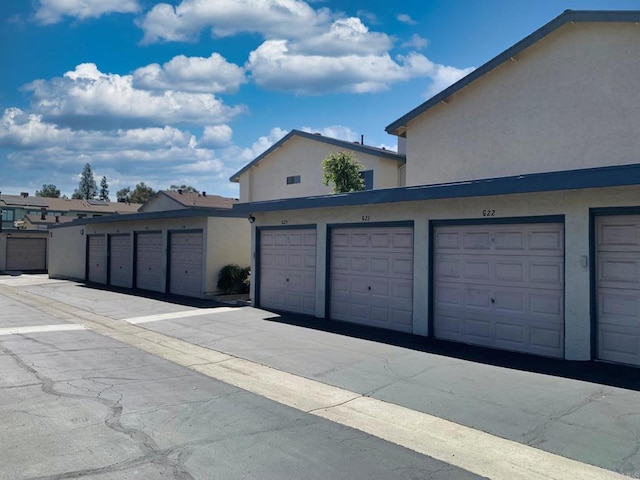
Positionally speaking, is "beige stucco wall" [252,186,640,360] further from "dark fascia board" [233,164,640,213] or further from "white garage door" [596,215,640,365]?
"dark fascia board" [233,164,640,213]

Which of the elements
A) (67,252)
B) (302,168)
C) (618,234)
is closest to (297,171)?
(302,168)

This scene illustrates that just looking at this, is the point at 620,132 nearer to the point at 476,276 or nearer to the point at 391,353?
the point at 476,276

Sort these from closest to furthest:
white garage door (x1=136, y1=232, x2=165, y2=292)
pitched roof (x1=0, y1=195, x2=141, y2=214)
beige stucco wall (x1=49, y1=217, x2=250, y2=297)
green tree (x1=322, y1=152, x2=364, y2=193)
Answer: beige stucco wall (x1=49, y1=217, x2=250, y2=297) < green tree (x1=322, y1=152, x2=364, y2=193) < white garage door (x1=136, y1=232, x2=165, y2=292) < pitched roof (x1=0, y1=195, x2=141, y2=214)

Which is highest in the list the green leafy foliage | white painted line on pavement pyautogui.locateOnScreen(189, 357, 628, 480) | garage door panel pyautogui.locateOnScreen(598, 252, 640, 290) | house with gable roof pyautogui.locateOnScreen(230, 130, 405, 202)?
house with gable roof pyautogui.locateOnScreen(230, 130, 405, 202)

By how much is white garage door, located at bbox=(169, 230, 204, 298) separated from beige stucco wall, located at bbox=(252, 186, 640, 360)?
25.8 ft

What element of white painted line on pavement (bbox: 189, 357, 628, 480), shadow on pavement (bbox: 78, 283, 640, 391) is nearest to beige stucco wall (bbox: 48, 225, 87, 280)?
shadow on pavement (bbox: 78, 283, 640, 391)

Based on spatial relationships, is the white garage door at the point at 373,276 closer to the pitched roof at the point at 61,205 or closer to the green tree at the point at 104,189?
the pitched roof at the point at 61,205

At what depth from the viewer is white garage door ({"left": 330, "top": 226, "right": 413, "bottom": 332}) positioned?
1251 centimetres

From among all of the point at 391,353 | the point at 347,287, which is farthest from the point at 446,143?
the point at 391,353

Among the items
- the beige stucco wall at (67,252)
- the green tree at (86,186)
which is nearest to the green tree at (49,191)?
the green tree at (86,186)

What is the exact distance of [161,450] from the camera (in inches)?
207

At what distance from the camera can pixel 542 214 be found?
32.8 feet

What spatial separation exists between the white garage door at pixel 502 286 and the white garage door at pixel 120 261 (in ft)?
57.9

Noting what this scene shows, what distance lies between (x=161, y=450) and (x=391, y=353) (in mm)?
5820
